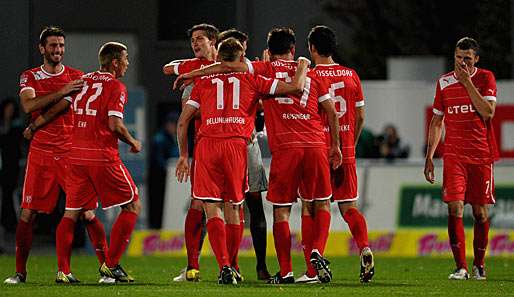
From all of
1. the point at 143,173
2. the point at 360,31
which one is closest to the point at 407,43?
the point at 360,31

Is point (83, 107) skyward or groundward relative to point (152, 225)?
skyward

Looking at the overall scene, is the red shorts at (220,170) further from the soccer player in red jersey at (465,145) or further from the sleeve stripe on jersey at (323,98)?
the soccer player in red jersey at (465,145)

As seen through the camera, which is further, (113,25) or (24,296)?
(113,25)

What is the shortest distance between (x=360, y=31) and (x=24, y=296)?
133 ft

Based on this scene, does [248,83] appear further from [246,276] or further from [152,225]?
[152,225]

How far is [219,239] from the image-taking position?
48.1 ft

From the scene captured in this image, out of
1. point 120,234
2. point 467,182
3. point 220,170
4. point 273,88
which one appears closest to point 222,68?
point 273,88

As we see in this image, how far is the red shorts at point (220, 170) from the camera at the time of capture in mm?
14805

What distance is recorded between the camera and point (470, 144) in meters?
16.4

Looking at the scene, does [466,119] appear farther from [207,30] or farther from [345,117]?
[207,30]

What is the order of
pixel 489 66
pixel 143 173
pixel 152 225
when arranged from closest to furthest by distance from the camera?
pixel 143 173
pixel 152 225
pixel 489 66

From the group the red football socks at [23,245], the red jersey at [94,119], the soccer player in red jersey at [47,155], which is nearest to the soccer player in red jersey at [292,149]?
the red jersey at [94,119]

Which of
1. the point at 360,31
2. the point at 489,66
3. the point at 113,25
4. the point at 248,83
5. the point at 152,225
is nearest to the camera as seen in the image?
the point at 248,83

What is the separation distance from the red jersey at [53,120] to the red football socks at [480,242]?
4190mm
